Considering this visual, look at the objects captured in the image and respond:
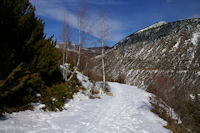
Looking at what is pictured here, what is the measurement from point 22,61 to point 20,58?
0.51 feet

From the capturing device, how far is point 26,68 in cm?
521

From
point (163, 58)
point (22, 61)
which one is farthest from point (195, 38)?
point (22, 61)

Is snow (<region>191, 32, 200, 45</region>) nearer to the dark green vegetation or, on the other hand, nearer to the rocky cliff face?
the rocky cliff face

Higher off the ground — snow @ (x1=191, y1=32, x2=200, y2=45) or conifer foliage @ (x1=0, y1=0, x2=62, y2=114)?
snow @ (x1=191, y1=32, x2=200, y2=45)

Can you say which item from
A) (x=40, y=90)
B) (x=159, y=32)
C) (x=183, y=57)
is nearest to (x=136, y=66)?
(x=183, y=57)

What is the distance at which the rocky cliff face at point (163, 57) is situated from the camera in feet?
112

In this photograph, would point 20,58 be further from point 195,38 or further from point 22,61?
point 195,38

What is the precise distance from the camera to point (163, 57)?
43.9 metres

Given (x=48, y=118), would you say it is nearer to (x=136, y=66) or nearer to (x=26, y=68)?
(x=26, y=68)

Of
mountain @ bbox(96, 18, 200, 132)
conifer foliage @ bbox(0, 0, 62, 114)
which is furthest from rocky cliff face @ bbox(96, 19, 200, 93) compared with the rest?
conifer foliage @ bbox(0, 0, 62, 114)

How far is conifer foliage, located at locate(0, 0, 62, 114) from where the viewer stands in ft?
14.1

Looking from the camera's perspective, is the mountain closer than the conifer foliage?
No

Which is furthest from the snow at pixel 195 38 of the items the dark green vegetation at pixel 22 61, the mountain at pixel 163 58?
the dark green vegetation at pixel 22 61

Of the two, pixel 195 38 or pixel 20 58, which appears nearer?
pixel 20 58
